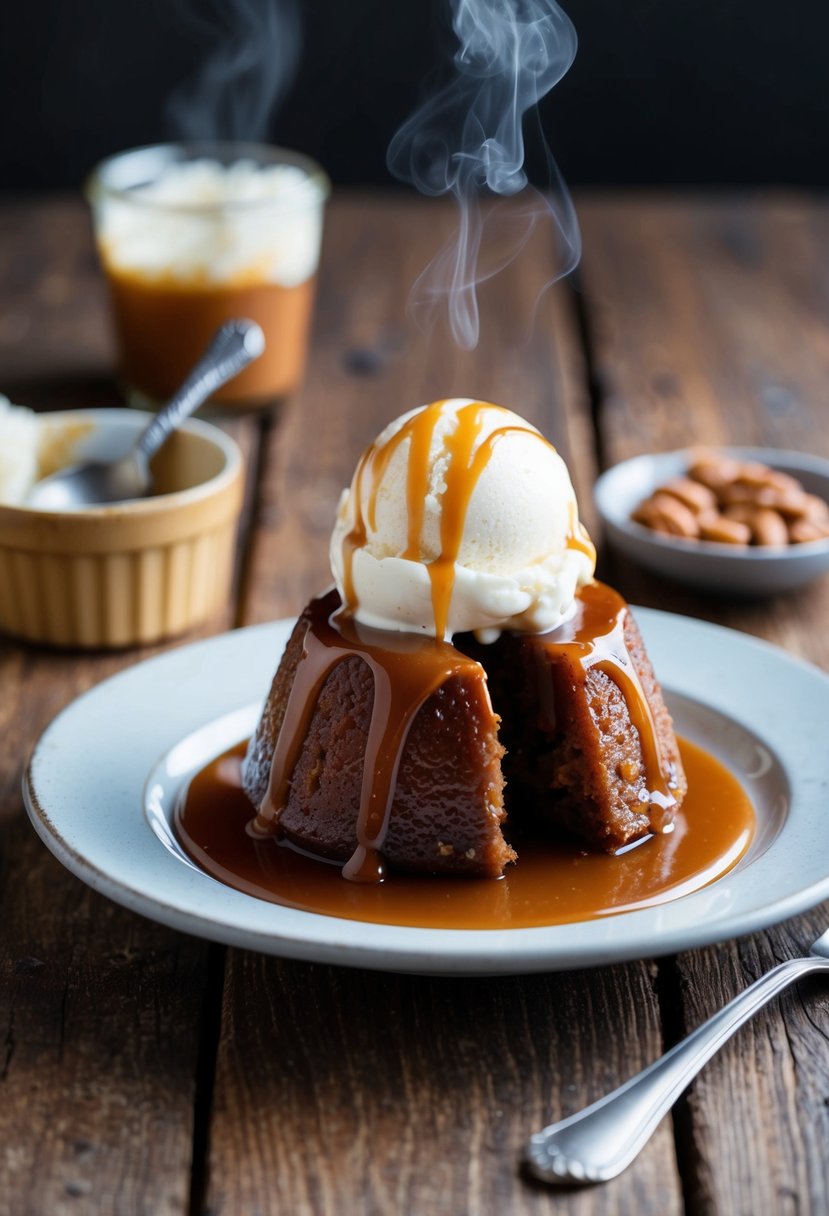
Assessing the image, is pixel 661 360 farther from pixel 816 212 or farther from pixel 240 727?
pixel 240 727

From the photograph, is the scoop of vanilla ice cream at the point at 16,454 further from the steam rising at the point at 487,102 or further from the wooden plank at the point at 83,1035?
the steam rising at the point at 487,102

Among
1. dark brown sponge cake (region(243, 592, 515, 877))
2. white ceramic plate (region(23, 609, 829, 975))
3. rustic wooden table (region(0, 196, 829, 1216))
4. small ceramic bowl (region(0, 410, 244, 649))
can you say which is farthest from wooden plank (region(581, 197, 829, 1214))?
small ceramic bowl (region(0, 410, 244, 649))

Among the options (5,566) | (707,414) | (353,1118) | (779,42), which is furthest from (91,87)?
(353,1118)

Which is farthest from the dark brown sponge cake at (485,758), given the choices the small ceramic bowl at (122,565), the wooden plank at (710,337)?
the wooden plank at (710,337)

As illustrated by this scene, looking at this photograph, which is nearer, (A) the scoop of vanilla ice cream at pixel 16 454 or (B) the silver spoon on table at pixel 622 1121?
(B) the silver spoon on table at pixel 622 1121

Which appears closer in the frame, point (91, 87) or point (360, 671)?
point (360, 671)

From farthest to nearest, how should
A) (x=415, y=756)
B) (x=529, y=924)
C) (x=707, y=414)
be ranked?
(x=707, y=414)
(x=415, y=756)
(x=529, y=924)

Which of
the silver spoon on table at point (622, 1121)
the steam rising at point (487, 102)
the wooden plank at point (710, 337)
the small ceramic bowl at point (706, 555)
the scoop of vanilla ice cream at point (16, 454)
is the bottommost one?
the wooden plank at point (710, 337)

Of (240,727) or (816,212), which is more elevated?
(240,727)

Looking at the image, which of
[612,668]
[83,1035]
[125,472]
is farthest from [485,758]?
[125,472]
